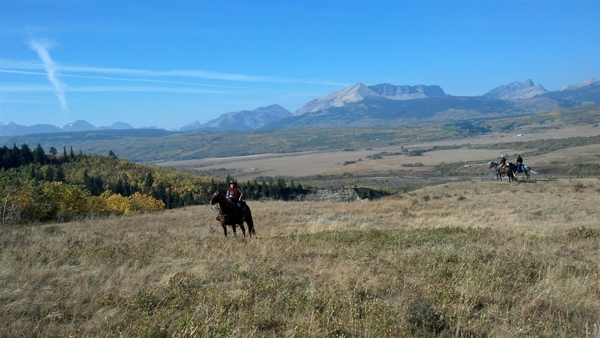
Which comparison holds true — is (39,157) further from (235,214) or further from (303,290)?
(303,290)

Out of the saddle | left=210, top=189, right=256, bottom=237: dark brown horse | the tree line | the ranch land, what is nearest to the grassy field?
the ranch land

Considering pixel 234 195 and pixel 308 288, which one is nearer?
pixel 308 288

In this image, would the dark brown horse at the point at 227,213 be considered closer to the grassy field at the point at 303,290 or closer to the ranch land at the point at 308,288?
the ranch land at the point at 308,288

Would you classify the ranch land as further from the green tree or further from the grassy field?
the green tree

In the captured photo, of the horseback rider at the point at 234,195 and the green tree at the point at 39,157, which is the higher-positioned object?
the green tree at the point at 39,157

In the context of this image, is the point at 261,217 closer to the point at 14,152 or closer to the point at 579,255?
the point at 579,255

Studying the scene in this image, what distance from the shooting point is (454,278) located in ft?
24.0

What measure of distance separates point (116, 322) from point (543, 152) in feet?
472

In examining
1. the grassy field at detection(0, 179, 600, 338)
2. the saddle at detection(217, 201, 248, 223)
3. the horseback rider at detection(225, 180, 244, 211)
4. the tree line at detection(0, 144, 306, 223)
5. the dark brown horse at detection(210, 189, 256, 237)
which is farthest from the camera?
the tree line at detection(0, 144, 306, 223)

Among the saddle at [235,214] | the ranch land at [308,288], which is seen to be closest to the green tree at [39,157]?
the saddle at [235,214]

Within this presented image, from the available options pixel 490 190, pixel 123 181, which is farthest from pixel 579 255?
pixel 123 181

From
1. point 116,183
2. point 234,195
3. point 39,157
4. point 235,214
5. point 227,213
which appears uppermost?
point 39,157

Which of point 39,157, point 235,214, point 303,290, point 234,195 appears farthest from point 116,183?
point 303,290

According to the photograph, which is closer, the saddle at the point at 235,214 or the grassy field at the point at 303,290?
the grassy field at the point at 303,290
